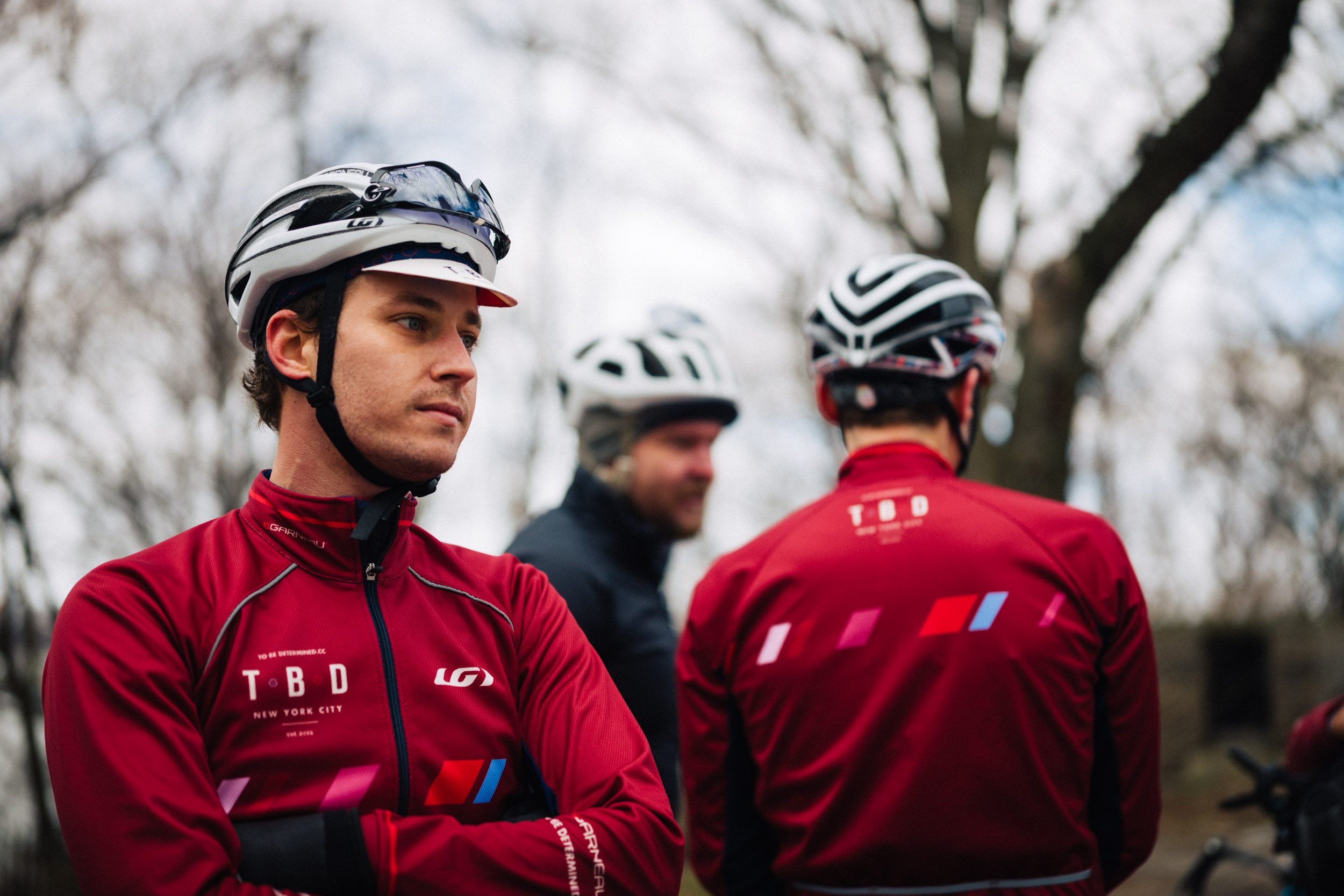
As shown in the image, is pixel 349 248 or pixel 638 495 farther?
pixel 638 495

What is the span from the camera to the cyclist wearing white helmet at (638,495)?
3656 millimetres

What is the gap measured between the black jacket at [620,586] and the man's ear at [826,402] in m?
0.80

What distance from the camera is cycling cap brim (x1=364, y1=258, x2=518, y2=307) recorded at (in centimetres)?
220

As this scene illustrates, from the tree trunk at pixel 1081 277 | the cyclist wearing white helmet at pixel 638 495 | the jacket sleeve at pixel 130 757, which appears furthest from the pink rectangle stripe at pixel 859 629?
the tree trunk at pixel 1081 277

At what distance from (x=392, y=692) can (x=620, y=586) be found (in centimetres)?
173

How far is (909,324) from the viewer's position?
10.8ft

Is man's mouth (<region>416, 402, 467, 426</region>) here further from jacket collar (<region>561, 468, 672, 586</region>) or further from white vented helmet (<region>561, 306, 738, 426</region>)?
white vented helmet (<region>561, 306, 738, 426</region>)

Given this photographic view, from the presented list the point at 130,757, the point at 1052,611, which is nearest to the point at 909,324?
the point at 1052,611

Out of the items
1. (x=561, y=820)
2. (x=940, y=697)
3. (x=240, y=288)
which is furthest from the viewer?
(x=940, y=697)

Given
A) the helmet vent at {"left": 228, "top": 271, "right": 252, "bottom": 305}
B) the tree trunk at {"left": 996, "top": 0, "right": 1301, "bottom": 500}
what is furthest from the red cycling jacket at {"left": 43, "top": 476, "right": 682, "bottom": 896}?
the tree trunk at {"left": 996, "top": 0, "right": 1301, "bottom": 500}

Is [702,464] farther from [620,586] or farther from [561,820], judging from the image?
[561,820]

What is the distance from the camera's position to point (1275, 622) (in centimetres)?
1559

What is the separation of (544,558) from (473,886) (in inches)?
70.4

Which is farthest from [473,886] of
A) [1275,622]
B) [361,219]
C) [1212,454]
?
[1212,454]
